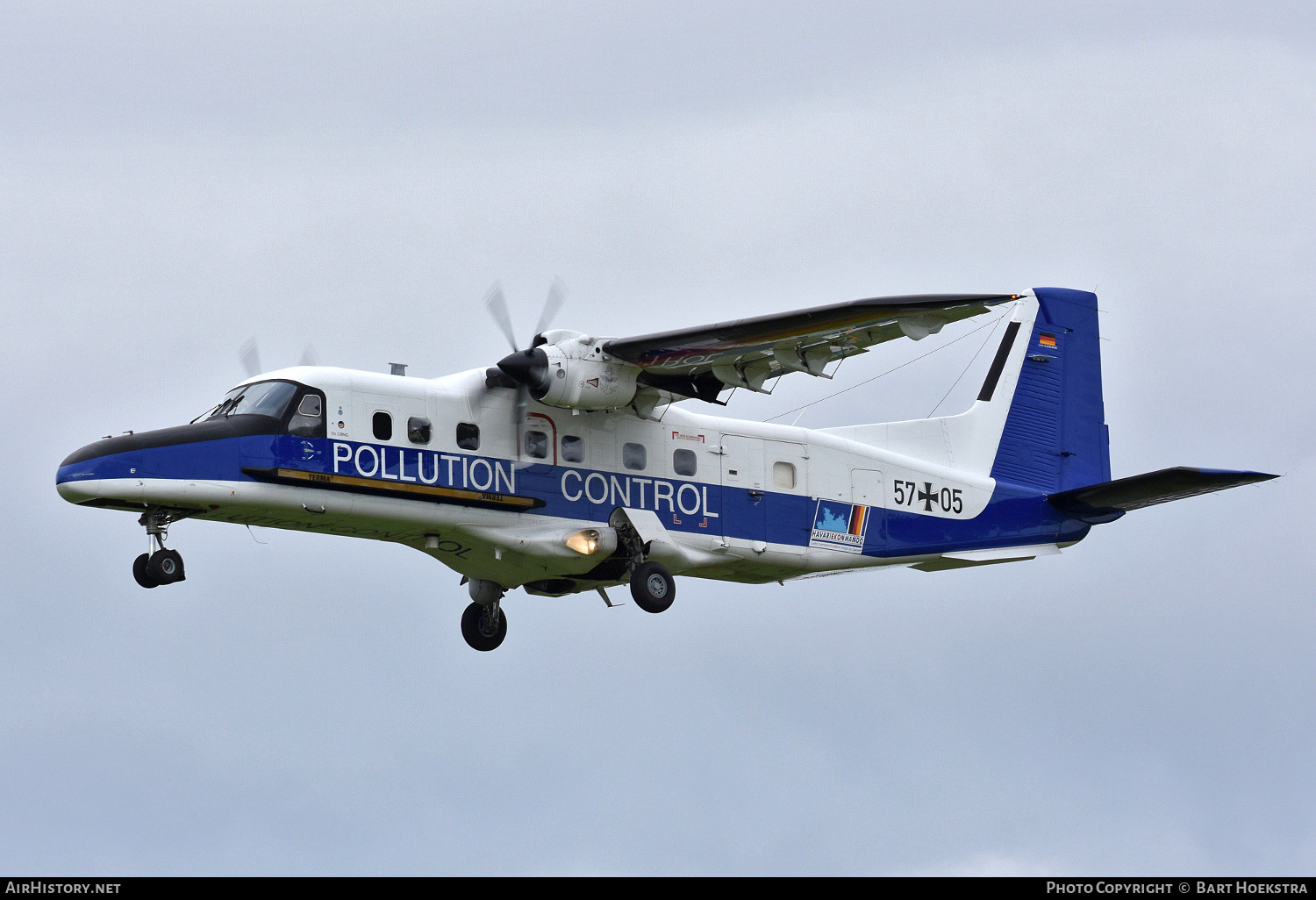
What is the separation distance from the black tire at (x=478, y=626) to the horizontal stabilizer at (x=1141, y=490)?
8.42 m

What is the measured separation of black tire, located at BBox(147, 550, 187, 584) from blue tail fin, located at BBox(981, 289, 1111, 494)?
13.0m

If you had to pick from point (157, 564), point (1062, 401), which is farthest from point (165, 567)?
point (1062, 401)

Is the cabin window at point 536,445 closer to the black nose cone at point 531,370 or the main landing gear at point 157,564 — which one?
the black nose cone at point 531,370

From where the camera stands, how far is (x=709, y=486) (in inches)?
984

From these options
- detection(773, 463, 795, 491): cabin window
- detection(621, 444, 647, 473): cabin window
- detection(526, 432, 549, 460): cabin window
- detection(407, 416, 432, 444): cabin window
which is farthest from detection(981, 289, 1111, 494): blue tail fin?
detection(407, 416, 432, 444): cabin window

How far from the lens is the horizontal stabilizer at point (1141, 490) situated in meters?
24.9

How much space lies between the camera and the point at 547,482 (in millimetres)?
23859

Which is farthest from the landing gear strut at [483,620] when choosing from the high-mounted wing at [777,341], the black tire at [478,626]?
the high-mounted wing at [777,341]

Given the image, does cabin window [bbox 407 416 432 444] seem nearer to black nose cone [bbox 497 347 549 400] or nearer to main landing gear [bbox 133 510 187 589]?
black nose cone [bbox 497 347 549 400]

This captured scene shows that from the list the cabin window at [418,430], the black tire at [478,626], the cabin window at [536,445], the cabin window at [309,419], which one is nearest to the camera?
the cabin window at [309,419]

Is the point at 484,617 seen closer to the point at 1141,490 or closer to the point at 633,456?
the point at 633,456
